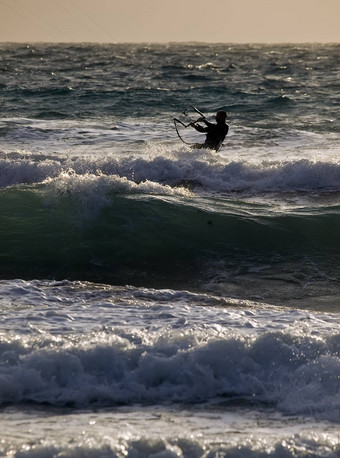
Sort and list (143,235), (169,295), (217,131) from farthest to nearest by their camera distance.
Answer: (217,131) → (143,235) → (169,295)

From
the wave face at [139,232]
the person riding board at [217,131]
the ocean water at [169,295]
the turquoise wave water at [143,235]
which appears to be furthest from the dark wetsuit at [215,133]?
the turquoise wave water at [143,235]

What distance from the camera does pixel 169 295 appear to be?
333 inches

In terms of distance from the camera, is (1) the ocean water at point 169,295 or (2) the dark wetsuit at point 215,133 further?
(2) the dark wetsuit at point 215,133

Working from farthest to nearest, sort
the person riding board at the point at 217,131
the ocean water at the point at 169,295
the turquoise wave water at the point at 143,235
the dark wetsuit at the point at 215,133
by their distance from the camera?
the dark wetsuit at the point at 215,133 → the person riding board at the point at 217,131 → the turquoise wave water at the point at 143,235 → the ocean water at the point at 169,295

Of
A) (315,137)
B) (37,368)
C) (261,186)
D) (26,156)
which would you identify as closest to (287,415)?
(37,368)

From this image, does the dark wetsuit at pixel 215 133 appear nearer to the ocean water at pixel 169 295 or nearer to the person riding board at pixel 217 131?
the person riding board at pixel 217 131

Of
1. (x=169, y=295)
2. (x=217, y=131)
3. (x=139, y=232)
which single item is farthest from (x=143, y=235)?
(x=217, y=131)

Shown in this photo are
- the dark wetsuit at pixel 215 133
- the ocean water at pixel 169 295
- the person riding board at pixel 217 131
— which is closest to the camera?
the ocean water at pixel 169 295

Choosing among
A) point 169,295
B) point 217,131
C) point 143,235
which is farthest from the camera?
point 217,131

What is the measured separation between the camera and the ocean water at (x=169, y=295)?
209 inches

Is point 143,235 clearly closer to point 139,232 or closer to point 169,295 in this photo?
point 139,232

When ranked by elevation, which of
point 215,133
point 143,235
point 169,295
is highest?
point 215,133

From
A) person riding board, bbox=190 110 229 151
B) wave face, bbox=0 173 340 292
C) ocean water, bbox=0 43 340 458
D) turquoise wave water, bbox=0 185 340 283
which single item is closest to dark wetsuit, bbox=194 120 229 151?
person riding board, bbox=190 110 229 151

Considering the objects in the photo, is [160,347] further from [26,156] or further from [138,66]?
[138,66]
